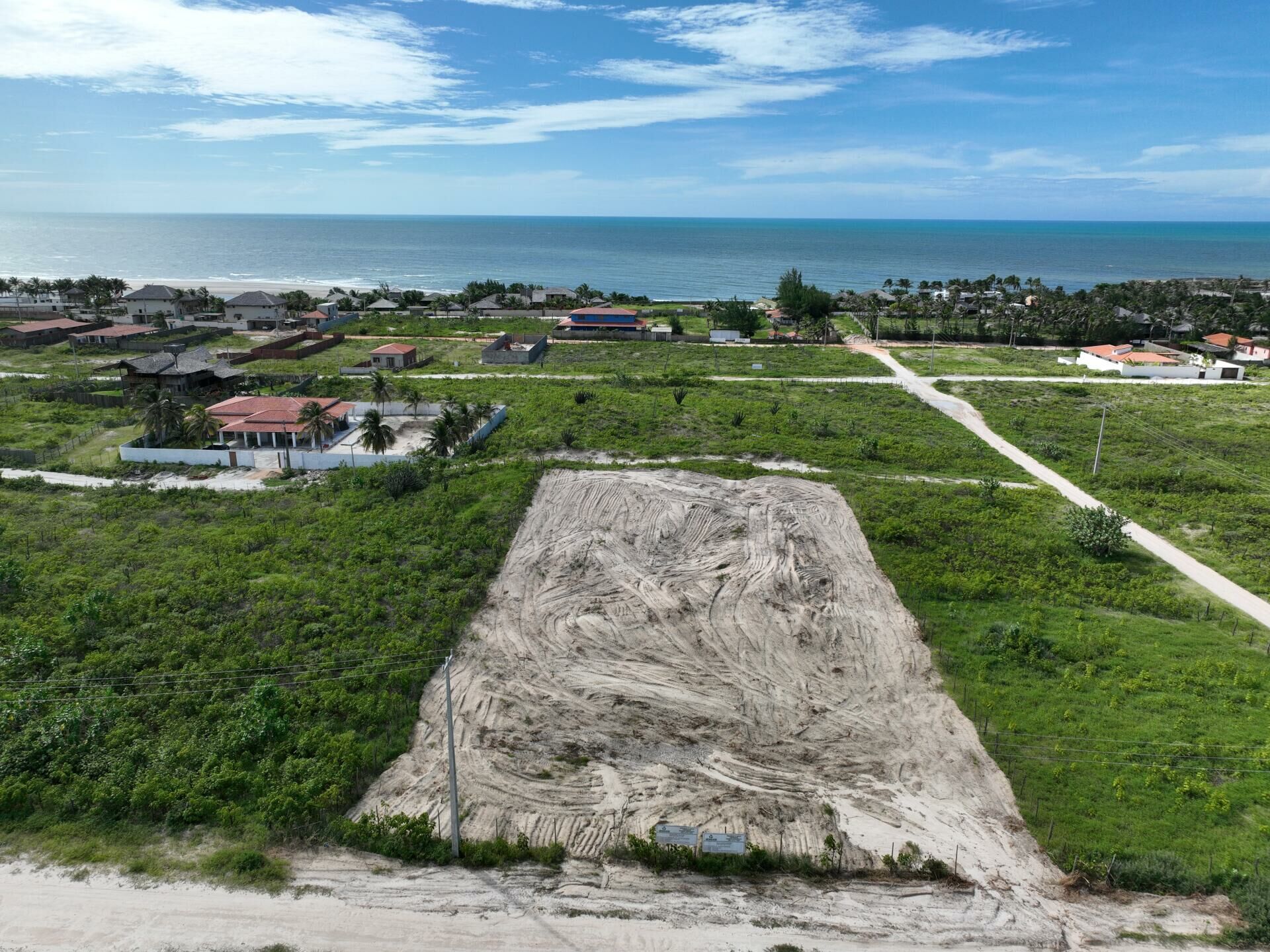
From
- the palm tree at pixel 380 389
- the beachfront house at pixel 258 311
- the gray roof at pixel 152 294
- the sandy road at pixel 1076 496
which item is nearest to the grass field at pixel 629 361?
the sandy road at pixel 1076 496

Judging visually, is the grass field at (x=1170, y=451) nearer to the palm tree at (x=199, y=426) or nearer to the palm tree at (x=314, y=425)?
the palm tree at (x=314, y=425)

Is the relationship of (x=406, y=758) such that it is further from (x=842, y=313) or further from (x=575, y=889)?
(x=842, y=313)

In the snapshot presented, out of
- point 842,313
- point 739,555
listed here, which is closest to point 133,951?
point 739,555

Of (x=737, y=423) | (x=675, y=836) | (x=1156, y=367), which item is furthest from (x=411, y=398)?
(x=1156, y=367)

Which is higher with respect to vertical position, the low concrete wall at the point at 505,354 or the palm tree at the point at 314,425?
the low concrete wall at the point at 505,354

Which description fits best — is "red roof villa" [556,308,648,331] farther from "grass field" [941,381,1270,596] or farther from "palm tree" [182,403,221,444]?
"palm tree" [182,403,221,444]

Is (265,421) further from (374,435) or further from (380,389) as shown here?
(374,435)

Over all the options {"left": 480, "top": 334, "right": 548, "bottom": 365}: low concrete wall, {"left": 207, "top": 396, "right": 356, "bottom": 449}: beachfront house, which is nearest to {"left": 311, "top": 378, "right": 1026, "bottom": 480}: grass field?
{"left": 207, "top": 396, "right": 356, "bottom": 449}: beachfront house
